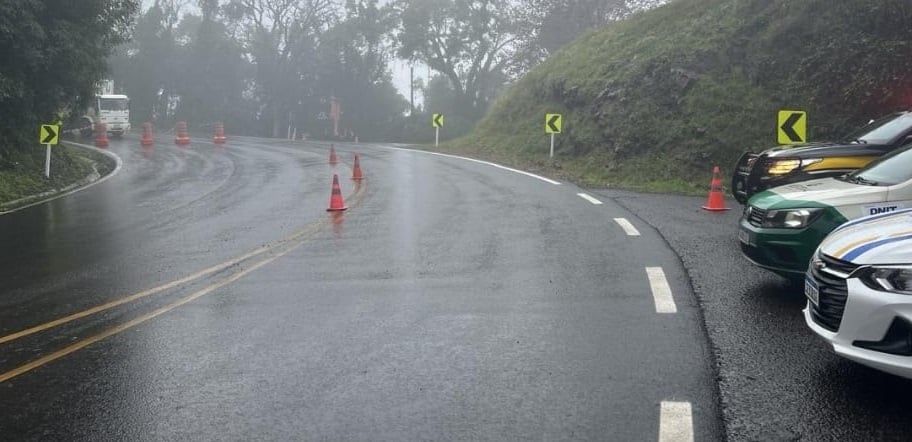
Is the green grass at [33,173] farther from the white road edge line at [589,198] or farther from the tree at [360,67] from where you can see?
the tree at [360,67]

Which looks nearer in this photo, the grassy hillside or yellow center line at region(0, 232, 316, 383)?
yellow center line at region(0, 232, 316, 383)

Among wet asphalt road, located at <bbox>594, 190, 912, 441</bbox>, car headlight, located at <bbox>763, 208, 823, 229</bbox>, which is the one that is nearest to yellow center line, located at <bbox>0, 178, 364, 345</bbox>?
wet asphalt road, located at <bbox>594, 190, 912, 441</bbox>

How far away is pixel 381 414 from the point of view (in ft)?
15.2

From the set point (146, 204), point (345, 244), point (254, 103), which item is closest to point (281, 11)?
point (254, 103)

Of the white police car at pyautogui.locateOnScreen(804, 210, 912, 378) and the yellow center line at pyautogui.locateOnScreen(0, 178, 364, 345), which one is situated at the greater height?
the white police car at pyautogui.locateOnScreen(804, 210, 912, 378)

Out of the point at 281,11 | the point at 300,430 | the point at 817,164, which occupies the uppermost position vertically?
the point at 281,11

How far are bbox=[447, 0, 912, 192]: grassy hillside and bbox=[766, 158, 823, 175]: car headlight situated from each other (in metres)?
6.17

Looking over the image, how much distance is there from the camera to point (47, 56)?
61.3 ft

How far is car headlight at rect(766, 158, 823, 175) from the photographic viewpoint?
10.3 meters

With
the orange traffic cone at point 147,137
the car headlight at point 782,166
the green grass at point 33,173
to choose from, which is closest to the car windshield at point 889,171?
the car headlight at point 782,166

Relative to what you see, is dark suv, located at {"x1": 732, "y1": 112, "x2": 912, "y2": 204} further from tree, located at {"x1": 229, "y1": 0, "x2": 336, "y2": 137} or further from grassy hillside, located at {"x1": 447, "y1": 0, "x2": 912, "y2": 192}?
tree, located at {"x1": 229, "y1": 0, "x2": 336, "y2": 137}

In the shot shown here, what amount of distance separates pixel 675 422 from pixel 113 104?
42824mm

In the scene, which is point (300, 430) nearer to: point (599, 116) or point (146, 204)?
point (146, 204)

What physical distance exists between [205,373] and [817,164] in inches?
318
